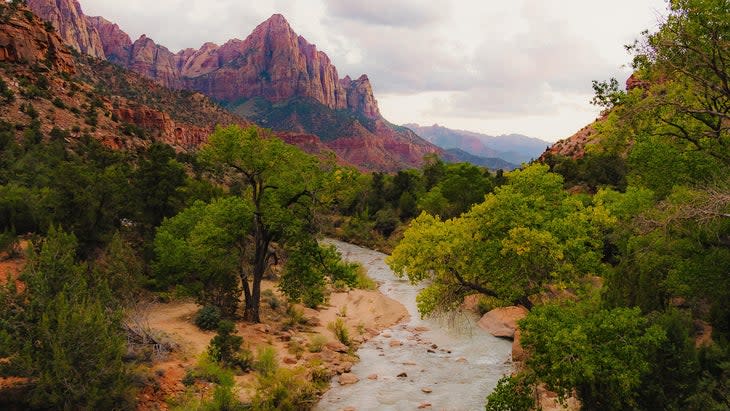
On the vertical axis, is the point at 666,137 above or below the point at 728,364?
above

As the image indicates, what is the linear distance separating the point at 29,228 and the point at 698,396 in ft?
92.8

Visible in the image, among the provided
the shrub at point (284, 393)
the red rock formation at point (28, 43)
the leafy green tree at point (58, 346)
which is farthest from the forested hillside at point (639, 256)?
the red rock formation at point (28, 43)

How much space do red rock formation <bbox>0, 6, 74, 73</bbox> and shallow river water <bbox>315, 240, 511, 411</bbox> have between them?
60360mm

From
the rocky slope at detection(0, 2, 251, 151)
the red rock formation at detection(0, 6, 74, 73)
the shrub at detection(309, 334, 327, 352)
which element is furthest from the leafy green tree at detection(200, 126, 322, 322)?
the red rock formation at detection(0, 6, 74, 73)

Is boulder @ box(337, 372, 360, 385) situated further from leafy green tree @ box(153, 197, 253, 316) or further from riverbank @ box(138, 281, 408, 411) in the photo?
leafy green tree @ box(153, 197, 253, 316)

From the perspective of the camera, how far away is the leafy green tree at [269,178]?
20.8 m

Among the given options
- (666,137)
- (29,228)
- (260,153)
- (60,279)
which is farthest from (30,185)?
(666,137)

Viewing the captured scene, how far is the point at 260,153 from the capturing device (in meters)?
21.2

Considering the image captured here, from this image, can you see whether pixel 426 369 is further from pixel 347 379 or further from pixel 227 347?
pixel 227 347

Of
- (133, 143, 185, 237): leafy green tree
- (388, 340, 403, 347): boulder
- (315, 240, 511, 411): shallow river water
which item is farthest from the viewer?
(133, 143, 185, 237): leafy green tree

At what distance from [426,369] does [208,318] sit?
9.89 metres

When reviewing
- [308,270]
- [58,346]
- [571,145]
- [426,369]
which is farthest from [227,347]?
[571,145]

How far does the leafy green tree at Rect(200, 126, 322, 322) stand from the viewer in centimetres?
2081

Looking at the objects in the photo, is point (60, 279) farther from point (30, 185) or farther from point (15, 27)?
point (15, 27)
